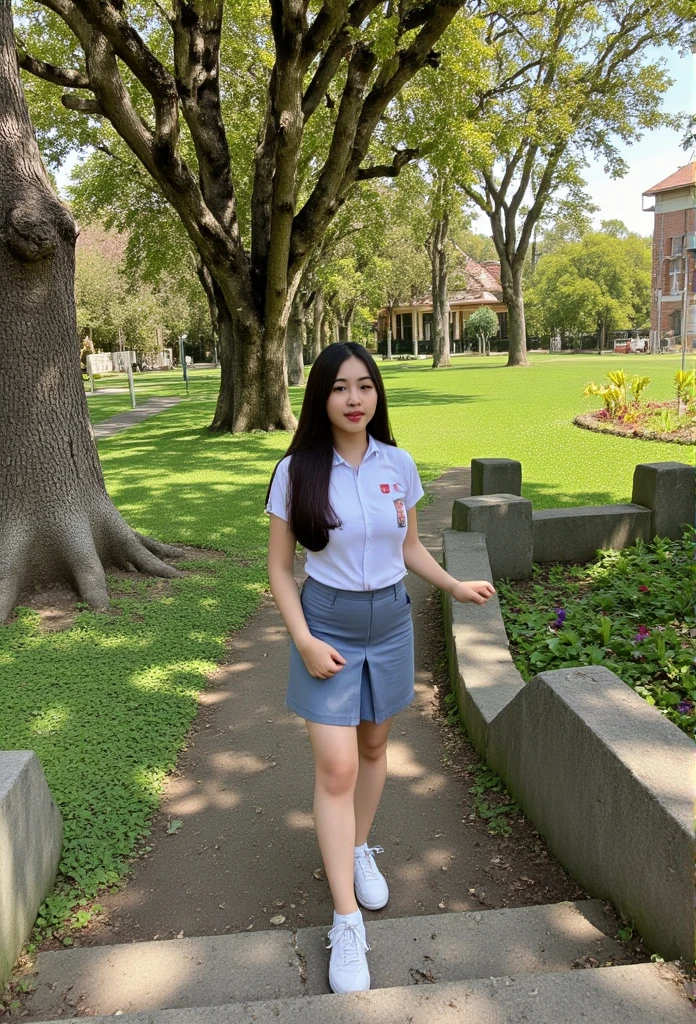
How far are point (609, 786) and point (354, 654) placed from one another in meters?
0.83

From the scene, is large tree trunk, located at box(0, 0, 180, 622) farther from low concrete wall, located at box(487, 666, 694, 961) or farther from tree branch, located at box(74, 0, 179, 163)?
tree branch, located at box(74, 0, 179, 163)

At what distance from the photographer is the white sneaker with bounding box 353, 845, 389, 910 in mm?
2732

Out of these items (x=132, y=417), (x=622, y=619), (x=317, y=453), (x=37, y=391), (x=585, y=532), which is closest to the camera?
(x=317, y=453)

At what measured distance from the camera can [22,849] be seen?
8.39 feet

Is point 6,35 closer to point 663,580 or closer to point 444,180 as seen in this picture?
point 663,580

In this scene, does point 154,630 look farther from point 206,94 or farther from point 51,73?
point 206,94

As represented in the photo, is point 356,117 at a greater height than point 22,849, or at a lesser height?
greater

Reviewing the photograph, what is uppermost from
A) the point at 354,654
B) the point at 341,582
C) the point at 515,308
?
the point at 515,308

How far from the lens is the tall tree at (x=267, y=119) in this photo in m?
10.3

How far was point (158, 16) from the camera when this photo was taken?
1736 centimetres

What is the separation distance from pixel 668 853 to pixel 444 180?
20489 millimetres

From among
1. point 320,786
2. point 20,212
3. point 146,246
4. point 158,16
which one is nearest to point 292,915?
point 320,786

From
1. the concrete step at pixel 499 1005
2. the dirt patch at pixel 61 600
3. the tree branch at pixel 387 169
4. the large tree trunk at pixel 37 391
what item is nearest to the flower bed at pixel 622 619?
the concrete step at pixel 499 1005

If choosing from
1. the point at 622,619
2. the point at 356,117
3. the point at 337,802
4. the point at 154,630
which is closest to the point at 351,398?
the point at 337,802
